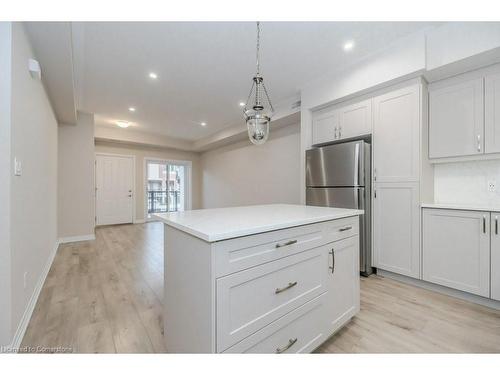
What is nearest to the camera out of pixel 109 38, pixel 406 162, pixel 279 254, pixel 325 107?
pixel 279 254

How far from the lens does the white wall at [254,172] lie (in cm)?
464

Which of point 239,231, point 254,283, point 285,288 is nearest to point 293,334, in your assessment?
point 285,288

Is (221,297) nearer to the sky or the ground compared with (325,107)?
nearer to the ground

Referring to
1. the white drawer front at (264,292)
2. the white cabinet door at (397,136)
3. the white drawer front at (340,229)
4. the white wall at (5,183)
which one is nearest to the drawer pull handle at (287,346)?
the white drawer front at (264,292)

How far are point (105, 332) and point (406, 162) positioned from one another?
324 centimetres

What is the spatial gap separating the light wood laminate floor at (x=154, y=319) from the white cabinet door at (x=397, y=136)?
1.28 m

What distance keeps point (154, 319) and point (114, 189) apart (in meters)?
5.42

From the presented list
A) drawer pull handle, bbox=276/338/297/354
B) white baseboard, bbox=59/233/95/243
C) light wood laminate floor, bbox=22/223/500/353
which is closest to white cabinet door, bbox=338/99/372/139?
light wood laminate floor, bbox=22/223/500/353

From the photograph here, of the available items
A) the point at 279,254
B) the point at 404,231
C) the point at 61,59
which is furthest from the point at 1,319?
the point at 404,231

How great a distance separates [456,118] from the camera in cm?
236

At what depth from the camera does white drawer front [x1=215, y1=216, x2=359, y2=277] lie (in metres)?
0.99

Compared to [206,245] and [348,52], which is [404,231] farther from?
[206,245]

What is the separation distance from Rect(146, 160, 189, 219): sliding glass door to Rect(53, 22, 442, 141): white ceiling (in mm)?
3371

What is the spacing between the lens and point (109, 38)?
234 cm
